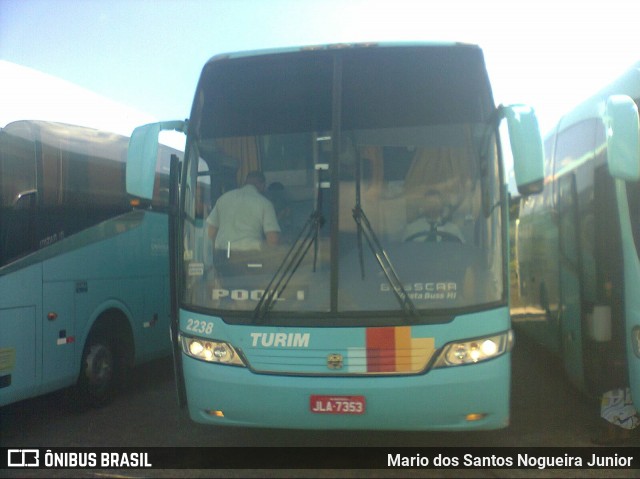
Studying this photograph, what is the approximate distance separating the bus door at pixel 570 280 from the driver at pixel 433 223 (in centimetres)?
234

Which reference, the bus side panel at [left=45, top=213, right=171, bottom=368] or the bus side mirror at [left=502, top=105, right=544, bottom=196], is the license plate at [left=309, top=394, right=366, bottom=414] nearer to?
the bus side mirror at [left=502, top=105, right=544, bottom=196]

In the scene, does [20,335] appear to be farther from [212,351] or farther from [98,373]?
[212,351]

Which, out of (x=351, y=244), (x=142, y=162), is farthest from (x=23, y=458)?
(x=351, y=244)

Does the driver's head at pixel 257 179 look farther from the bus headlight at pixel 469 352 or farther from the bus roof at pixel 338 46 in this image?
the bus headlight at pixel 469 352

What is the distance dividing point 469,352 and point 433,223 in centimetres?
104

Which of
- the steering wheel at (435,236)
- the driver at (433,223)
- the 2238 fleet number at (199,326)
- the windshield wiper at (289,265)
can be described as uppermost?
the driver at (433,223)

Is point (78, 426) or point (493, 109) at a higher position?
point (493, 109)

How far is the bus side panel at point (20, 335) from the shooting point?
250 inches

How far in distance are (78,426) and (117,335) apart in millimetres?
1542

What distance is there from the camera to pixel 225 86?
6141 millimetres

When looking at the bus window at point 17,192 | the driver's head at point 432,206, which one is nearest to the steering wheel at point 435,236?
the driver's head at point 432,206

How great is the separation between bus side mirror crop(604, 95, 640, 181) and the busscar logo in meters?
5.30

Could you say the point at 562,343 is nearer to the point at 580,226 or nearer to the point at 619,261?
the point at 580,226

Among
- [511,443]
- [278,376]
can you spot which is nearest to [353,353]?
[278,376]
